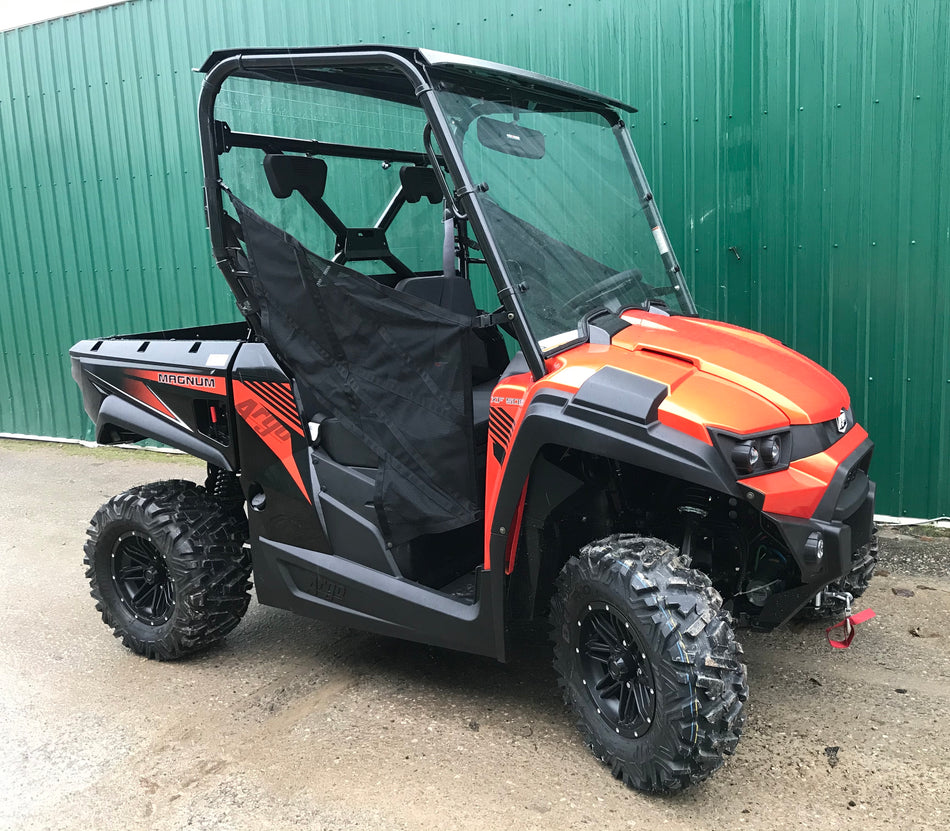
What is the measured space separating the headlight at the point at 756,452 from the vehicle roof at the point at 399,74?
4.77 feet

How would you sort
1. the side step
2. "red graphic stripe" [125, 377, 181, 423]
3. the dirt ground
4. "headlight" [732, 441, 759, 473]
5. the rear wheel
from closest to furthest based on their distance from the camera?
"headlight" [732, 441, 759, 473] < the dirt ground < the side step < the rear wheel < "red graphic stripe" [125, 377, 181, 423]

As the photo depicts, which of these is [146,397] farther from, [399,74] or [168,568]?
[399,74]

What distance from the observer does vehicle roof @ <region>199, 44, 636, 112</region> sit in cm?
291

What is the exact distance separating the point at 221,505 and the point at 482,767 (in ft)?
5.55

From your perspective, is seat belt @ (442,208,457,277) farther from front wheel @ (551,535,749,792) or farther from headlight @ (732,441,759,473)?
headlight @ (732,441,759,473)

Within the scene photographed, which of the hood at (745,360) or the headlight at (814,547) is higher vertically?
the hood at (745,360)

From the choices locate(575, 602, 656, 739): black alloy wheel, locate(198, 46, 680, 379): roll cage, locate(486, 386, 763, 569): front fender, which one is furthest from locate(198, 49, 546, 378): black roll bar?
locate(575, 602, 656, 739): black alloy wheel

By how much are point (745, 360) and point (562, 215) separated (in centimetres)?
87

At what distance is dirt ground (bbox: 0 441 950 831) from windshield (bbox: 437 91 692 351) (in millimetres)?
1408

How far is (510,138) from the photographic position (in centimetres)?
317

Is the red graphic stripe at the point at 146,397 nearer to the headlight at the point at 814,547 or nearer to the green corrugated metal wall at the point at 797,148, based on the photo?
the headlight at the point at 814,547

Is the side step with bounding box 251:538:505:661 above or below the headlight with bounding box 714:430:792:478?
below

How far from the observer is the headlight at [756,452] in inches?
101

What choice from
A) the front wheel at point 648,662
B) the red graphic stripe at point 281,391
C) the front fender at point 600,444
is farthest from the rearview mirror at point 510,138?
the front wheel at point 648,662
